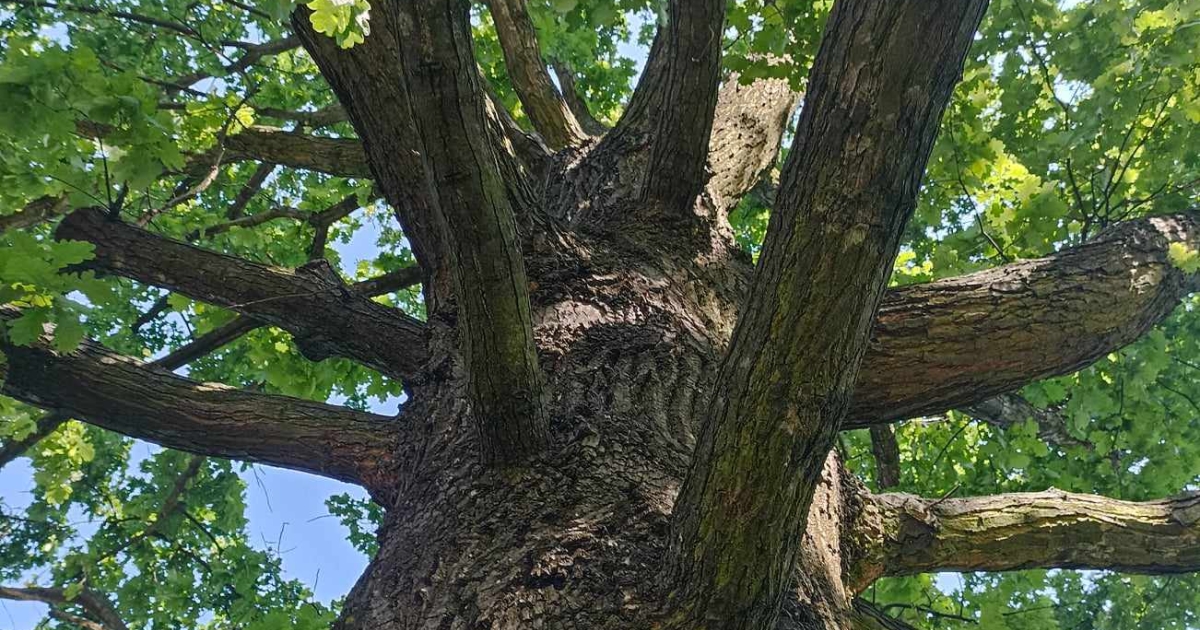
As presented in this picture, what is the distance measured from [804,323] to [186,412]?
2293mm

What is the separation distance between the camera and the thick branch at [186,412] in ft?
8.92

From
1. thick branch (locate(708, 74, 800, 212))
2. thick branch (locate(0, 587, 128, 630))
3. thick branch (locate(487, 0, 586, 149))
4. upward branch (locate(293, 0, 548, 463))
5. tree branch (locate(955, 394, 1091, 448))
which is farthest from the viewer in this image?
thick branch (locate(0, 587, 128, 630))

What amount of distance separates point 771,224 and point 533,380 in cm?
65

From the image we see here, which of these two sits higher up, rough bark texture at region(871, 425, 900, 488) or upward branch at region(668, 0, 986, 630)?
rough bark texture at region(871, 425, 900, 488)

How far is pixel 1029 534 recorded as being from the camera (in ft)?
8.91

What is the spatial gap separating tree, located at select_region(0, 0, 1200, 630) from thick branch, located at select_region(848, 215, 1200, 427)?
1 centimetres

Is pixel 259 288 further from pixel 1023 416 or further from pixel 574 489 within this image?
pixel 1023 416

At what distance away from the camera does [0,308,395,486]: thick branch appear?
2.72m

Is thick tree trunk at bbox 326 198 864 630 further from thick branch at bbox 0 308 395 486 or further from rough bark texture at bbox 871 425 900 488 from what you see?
rough bark texture at bbox 871 425 900 488

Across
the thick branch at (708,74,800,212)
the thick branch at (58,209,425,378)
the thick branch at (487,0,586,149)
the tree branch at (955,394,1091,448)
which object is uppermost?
the thick branch at (487,0,586,149)

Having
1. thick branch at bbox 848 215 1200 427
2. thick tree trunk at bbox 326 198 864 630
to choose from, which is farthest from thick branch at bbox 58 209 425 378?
thick branch at bbox 848 215 1200 427

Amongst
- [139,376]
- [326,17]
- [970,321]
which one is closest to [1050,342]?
[970,321]

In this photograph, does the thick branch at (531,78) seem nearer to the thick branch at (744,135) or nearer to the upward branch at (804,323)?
the thick branch at (744,135)

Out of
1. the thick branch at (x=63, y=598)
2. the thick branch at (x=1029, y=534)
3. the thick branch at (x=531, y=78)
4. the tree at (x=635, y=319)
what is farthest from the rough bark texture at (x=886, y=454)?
the thick branch at (x=63, y=598)
